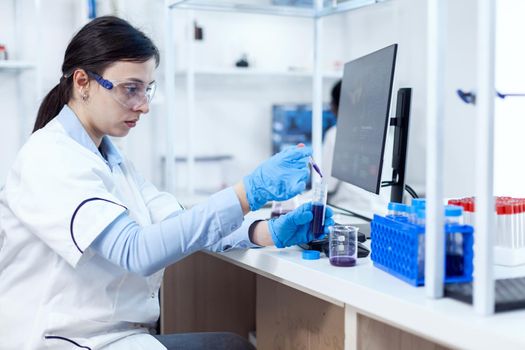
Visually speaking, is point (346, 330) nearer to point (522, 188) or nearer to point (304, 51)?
point (522, 188)

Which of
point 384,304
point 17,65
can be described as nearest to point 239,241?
point 384,304

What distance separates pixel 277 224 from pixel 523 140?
2.22 feet

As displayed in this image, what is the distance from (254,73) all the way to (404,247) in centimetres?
288

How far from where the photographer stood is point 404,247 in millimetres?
1054

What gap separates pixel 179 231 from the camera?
3.90ft

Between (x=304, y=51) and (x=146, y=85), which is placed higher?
(x=304, y=51)

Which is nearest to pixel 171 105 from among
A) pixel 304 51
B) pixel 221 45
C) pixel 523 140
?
pixel 523 140

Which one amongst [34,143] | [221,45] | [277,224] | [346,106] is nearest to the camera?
[34,143]

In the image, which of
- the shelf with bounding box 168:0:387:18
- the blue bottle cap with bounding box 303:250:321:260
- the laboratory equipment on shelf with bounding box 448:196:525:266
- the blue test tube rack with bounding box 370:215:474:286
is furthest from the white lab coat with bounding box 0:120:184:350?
the shelf with bounding box 168:0:387:18

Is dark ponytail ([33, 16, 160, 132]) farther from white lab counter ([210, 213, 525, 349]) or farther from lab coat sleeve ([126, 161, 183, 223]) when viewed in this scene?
white lab counter ([210, 213, 525, 349])

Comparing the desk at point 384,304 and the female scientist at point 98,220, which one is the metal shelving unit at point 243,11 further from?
the desk at point 384,304

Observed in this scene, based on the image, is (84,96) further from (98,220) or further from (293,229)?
(293,229)

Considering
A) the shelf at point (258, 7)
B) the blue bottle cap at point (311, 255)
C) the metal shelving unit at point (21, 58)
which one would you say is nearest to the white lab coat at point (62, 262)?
the blue bottle cap at point (311, 255)

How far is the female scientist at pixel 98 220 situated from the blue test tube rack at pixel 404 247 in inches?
8.0
